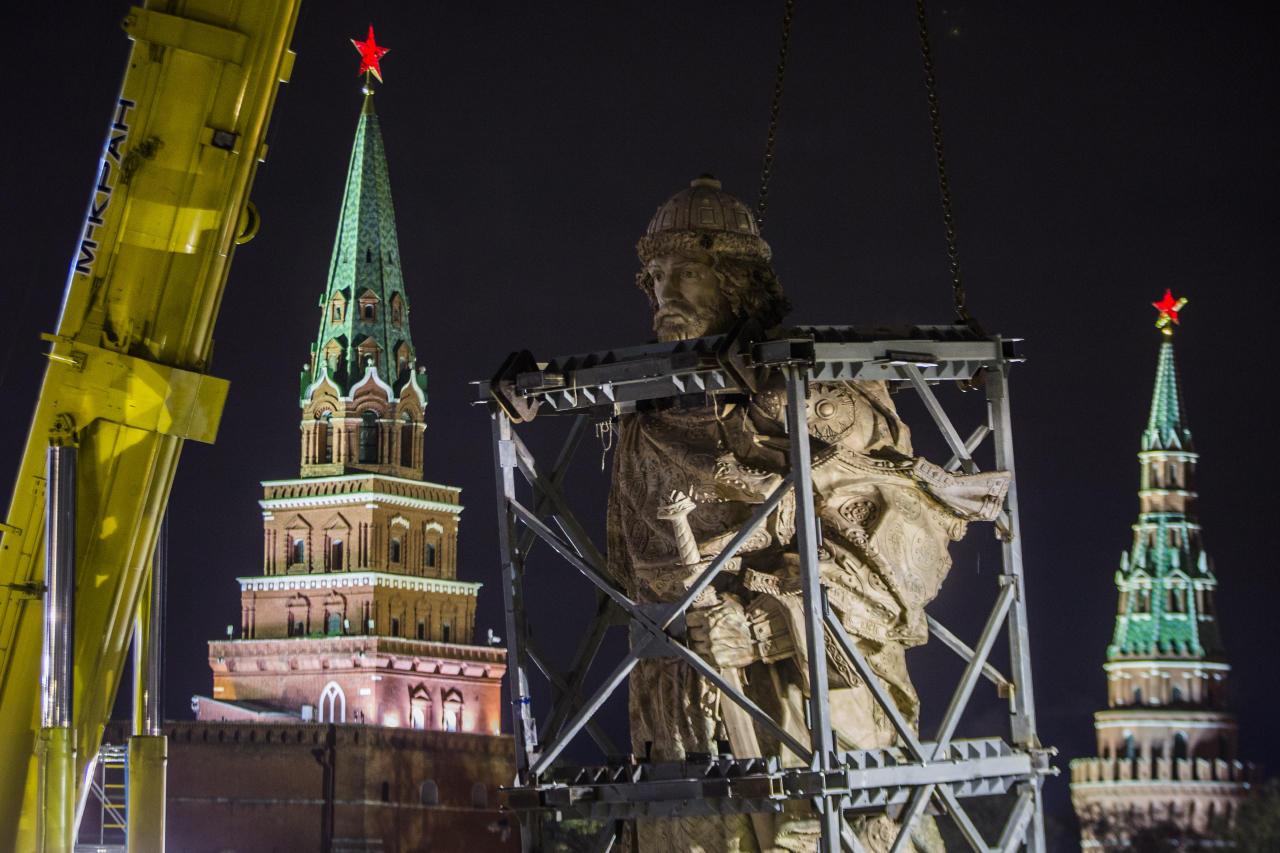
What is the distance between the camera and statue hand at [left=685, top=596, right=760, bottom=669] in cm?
1894

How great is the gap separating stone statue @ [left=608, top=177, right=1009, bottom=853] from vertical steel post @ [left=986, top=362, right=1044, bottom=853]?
226mm

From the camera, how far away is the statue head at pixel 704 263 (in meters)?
19.5

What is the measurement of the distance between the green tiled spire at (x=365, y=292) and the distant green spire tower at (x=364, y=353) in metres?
0.05

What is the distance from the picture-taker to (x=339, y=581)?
355ft

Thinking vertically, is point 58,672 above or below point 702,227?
below

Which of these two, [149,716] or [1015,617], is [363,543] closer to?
[149,716]

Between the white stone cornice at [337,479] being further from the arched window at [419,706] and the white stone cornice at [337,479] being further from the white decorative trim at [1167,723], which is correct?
the white decorative trim at [1167,723]

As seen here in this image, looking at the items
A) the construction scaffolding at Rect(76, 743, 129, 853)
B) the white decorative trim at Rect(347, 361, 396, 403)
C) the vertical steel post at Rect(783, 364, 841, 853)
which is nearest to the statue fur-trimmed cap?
the vertical steel post at Rect(783, 364, 841, 853)

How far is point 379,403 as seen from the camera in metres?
110

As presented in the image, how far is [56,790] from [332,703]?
287 feet

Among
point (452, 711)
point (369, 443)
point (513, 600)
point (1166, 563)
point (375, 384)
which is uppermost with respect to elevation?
point (375, 384)

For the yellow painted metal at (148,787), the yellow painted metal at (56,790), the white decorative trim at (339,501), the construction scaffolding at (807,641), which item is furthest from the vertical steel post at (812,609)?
the white decorative trim at (339,501)

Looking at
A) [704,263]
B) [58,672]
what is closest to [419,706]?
[58,672]

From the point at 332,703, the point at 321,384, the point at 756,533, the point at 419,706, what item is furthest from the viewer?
the point at 321,384
